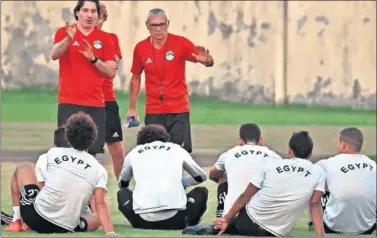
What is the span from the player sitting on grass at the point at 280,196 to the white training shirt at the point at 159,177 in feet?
1.25

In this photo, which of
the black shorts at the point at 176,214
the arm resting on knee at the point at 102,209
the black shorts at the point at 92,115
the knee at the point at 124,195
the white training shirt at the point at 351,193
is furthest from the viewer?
the black shorts at the point at 92,115

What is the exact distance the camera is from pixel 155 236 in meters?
9.65

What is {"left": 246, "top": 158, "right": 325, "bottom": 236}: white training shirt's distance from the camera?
32.1ft

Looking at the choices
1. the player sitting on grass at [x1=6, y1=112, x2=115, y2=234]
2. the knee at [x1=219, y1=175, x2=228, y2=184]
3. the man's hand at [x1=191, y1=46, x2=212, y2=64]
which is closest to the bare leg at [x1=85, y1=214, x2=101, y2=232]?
the player sitting on grass at [x1=6, y1=112, x2=115, y2=234]

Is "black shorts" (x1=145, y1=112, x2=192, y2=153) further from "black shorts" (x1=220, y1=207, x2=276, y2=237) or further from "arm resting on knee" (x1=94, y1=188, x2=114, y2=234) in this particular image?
"arm resting on knee" (x1=94, y1=188, x2=114, y2=234)

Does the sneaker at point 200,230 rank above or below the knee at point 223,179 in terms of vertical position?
below

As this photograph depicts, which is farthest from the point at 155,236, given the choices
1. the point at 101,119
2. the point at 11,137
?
the point at 11,137

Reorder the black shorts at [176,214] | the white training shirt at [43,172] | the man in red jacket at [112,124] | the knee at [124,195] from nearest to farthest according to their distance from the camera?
the white training shirt at [43,172], the black shorts at [176,214], the knee at [124,195], the man in red jacket at [112,124]

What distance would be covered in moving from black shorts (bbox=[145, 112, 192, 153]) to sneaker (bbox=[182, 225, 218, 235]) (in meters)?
2.47

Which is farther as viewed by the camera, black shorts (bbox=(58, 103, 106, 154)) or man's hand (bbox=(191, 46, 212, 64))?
man's hand (bbox=(191, 46, 212, 64))

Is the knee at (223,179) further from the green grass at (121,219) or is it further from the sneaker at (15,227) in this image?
the sneaker at (15,227)

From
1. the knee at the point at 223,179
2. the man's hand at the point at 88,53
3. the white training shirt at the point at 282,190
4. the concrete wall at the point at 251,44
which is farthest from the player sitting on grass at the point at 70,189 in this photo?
Result: the concrete wall at the point at 251,44

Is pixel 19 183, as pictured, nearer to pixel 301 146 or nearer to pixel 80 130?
pixel 80 130

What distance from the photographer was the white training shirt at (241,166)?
10.1 m
